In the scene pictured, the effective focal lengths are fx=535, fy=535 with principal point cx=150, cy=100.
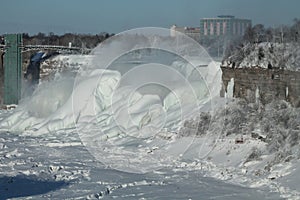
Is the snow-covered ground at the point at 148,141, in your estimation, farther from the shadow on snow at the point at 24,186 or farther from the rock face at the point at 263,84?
the rock face at the point at 263,84

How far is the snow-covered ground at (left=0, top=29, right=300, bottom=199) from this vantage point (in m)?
11.1

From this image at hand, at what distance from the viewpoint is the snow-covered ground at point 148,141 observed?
36.5 feet

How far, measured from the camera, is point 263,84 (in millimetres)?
17047

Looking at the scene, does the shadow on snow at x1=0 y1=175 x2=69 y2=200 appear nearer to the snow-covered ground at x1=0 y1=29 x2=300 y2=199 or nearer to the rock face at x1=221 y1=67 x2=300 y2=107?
the snow-covered ground at x1=0 y1=29 x2=300 y2=199

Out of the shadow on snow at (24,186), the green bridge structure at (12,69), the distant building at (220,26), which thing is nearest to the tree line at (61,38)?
the distant building at (220,26)

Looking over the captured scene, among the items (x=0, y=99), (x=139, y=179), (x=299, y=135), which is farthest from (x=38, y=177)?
(x=0, y=99)

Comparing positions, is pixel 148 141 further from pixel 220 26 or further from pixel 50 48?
pixel 220 26

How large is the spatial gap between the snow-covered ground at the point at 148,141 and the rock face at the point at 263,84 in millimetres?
715

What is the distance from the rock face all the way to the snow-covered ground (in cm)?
72

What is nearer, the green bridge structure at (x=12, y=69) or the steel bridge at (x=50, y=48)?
the green bridge structure at (x=12, y=69)

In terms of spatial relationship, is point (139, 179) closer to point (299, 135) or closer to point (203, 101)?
point (299, 135)

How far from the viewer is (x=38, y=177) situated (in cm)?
1229

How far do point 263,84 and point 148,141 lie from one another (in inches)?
161

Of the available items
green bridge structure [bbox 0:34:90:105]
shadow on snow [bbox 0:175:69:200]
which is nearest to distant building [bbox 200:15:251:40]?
green bridge structure [bbox 0:34:90:105]
